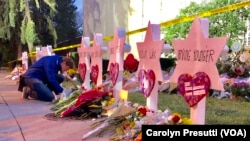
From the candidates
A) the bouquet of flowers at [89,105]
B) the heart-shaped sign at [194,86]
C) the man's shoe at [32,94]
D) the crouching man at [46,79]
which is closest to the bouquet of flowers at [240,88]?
the bouquet of flowers at [89,105]

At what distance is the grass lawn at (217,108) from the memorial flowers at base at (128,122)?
1.03 m

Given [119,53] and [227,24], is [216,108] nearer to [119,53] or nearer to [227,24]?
[119,53]

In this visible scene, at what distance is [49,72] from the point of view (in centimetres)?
906

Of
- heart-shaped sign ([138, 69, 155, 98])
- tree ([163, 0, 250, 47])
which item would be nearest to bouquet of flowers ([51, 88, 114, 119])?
heart-shaped sign ([138, 69, 155, 98])

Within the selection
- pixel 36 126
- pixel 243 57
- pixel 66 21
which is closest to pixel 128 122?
pixel 36 126

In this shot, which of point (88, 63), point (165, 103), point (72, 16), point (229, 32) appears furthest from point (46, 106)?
point (72, 16)

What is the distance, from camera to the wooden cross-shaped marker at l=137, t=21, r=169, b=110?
214 inches

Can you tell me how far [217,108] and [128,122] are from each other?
2713 mm

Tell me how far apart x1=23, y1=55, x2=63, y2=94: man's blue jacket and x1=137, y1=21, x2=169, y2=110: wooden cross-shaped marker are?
356cm

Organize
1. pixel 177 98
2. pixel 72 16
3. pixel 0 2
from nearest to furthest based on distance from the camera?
pixel 177 98
pixel 0 2
pixel 72 16

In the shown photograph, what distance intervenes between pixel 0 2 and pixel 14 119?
2186 centimetres

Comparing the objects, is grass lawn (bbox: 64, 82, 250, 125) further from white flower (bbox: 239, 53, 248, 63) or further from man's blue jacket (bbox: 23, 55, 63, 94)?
white flower (bbox: 239, 53, 248, 63)

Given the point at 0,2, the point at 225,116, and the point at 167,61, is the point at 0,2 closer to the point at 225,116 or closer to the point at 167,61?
the point at 167,61

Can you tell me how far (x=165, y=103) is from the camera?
8.12 metres
